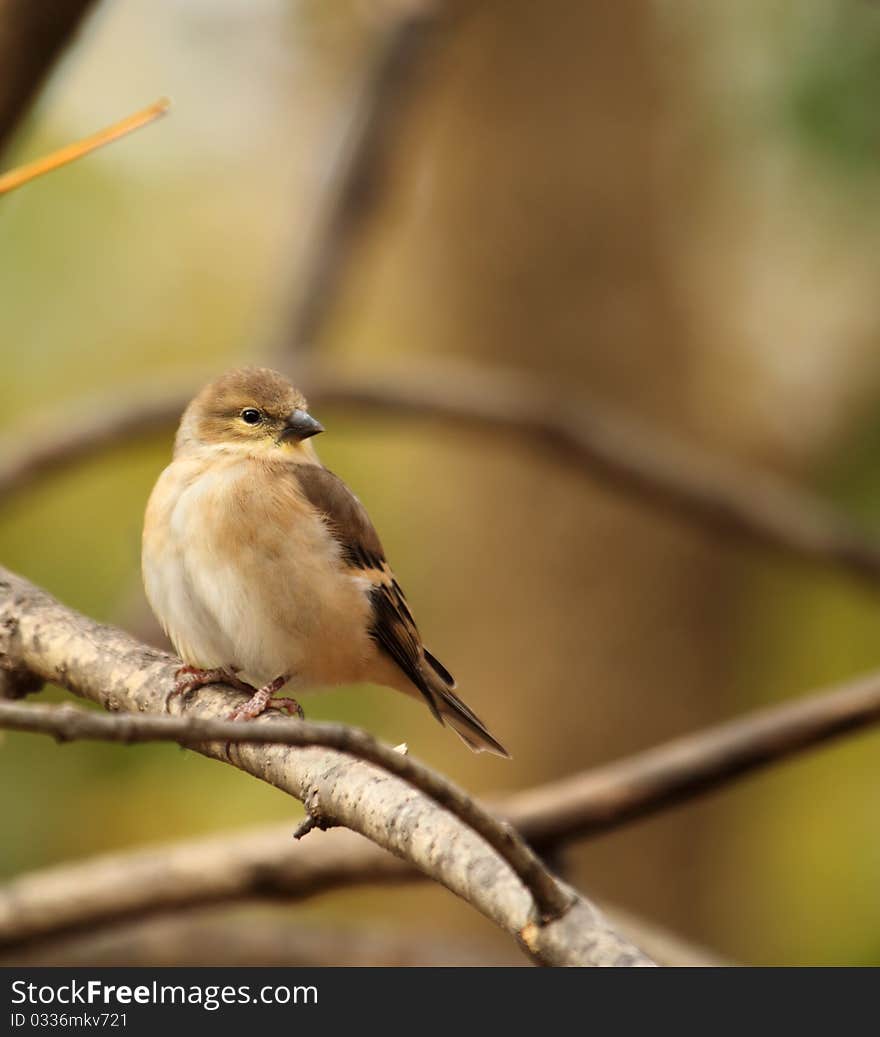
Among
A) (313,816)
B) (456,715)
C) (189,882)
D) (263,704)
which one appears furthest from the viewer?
(189,882)

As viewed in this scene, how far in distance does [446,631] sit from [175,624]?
4.68 m

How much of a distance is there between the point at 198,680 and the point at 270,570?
36 cm

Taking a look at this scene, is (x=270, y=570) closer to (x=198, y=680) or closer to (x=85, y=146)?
(x=198, y=680)

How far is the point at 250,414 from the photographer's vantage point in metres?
3.32

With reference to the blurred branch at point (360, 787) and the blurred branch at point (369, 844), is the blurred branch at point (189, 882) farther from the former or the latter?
the blurred branch at point (360, 787)

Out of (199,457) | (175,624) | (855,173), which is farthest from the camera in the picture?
(855,173)

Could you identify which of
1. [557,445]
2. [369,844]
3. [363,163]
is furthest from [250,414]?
[363,163]

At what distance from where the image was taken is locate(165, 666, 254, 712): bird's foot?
2505mm

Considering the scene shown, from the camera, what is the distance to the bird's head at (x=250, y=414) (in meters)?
3.28

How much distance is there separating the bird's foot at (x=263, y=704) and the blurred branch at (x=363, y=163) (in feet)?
10.3

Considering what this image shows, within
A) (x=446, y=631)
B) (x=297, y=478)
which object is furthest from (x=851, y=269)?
(x=297, y=478)

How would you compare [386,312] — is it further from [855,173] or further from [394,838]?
[394,838]

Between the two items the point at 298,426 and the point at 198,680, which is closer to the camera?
the point at 198,680
